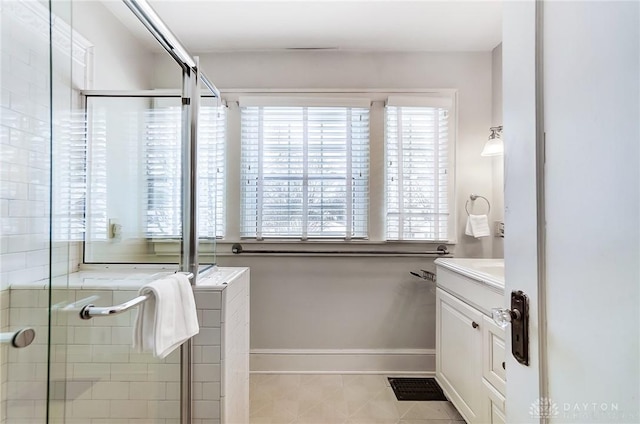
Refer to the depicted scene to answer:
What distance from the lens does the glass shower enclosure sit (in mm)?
1010

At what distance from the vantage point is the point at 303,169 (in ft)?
7.22

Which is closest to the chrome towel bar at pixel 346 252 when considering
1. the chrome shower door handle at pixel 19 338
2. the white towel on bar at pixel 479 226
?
the white towel on bar at pixel 479 226

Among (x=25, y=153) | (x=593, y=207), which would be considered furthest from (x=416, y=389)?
(x=25, y=153)

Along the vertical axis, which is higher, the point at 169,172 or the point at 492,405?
the point at 169,172

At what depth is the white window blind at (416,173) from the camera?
2.20 m

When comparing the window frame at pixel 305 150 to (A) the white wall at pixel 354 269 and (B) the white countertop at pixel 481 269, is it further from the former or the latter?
(B) the white countertop at pixel 481 269

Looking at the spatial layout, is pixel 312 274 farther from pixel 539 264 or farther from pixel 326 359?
pixel 539 264

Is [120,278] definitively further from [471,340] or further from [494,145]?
[494,145]

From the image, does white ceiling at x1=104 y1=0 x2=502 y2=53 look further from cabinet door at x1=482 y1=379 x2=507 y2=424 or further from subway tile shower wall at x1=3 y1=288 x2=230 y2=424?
cabinet door at x1=482 y1=379 x2=507 y2=424

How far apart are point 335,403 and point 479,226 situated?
158 cm

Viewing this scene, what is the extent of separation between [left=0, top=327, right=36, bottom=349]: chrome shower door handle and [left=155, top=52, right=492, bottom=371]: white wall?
126cm

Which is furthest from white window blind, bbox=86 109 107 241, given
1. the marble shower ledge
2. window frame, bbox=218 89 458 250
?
window frame, bbox=218 89 458 250

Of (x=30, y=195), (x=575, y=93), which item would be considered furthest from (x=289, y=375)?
(x=575, y=93)

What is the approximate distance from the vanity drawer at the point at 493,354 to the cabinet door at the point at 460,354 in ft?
0.14
